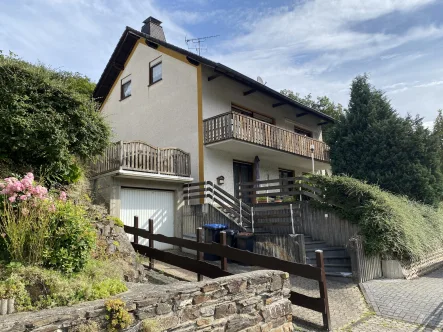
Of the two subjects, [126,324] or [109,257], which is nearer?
[126,324]

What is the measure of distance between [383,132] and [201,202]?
8627mm

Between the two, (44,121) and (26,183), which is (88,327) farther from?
(44,121)

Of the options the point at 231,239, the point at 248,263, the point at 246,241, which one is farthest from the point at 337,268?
the point at 248,263

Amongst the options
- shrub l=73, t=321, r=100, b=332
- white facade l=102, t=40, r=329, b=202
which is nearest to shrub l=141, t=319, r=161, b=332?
shrub l=73, t=321, r=100, b=332

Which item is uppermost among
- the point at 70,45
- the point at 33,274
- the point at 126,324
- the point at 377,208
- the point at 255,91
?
the point at 255,91

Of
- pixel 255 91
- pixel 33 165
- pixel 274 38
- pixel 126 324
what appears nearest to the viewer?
pixel 126 324

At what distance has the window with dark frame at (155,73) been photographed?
15.3m

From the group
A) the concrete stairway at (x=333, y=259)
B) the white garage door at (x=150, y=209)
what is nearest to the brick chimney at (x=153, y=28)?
the white garage door at (x=150, y=209)

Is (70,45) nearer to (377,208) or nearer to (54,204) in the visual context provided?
(54,204)

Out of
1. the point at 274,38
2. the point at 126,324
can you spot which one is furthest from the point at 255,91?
the point at 126,324

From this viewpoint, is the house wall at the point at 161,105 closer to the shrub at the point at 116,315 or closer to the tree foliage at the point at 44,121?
the tree foliage at the point at 44,121

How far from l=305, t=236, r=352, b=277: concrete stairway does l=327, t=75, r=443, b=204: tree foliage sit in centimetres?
533

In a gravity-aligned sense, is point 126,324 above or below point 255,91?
below

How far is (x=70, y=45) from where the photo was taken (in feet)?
27.3
